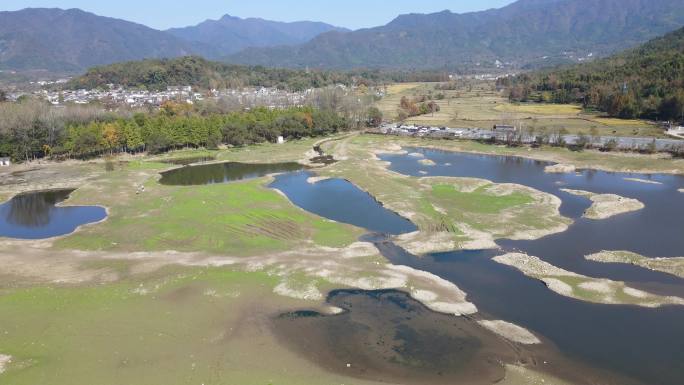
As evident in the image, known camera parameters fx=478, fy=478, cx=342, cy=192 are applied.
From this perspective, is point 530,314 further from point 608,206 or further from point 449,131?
point 449,131

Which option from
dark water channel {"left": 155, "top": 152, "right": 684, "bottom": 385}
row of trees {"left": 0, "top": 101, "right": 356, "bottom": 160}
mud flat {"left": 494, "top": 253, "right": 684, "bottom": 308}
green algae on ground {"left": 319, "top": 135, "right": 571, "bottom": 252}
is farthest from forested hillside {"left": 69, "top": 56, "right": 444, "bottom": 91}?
mud flat {"left": 494, "top": 253, "right": 684, "bottom": 308}

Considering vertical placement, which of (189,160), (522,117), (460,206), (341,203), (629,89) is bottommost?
(460,206)

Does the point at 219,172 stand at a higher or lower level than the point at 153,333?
higher

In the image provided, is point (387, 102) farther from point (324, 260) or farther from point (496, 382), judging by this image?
point (496, 382)

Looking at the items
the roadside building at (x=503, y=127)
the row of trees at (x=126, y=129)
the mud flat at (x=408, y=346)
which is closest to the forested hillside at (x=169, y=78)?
the row of trees at (x=126, y=129)

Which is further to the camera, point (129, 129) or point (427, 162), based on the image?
point (129, 129)

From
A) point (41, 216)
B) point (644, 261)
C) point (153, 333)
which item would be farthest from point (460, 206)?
point (41, 216)

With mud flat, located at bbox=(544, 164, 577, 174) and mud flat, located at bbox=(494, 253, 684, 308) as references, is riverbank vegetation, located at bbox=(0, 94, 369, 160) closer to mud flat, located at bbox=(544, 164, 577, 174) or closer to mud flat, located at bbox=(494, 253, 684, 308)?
mud flat, located at bbox=(544, 164, 577, 174)

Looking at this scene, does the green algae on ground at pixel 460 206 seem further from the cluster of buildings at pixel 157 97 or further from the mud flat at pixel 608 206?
the cluster of buildings at pixel 157 97
